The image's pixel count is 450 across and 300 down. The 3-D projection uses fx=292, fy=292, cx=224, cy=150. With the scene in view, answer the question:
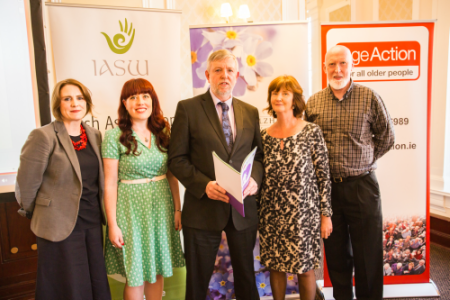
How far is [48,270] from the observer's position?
167 cm

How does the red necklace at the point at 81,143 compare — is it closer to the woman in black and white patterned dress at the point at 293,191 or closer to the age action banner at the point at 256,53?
the age action banner at the point at 256,53

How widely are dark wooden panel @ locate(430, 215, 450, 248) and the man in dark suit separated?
280 cm

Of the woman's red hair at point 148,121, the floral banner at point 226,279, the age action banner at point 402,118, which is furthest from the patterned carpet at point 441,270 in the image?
the woman's red hair at point 148,121

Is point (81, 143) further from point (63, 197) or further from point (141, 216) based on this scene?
point (141, 216)

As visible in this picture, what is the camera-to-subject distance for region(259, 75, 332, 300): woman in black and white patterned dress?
6.05 feet

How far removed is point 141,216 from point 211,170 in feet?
1.78

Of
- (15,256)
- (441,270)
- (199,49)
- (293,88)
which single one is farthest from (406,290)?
(15,256)

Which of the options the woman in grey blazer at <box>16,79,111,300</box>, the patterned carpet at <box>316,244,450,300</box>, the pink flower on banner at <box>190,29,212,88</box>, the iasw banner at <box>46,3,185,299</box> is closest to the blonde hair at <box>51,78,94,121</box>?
the woman in grey blazer at <box>16,79,111,300</box>

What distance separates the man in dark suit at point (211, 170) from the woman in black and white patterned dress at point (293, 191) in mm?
131

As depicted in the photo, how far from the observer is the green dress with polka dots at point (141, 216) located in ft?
5.84

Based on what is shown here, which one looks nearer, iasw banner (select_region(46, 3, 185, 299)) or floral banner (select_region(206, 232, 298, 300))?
iasw banner (select_region(46, 3, 185, 299))

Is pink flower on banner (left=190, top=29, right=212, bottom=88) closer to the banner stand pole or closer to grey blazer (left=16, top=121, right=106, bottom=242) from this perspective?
grey blazer (left=16, top=121, right=106, bottom=242)

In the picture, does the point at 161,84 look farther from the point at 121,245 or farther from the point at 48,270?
the point at 48,270

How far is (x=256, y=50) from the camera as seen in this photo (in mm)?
2387
